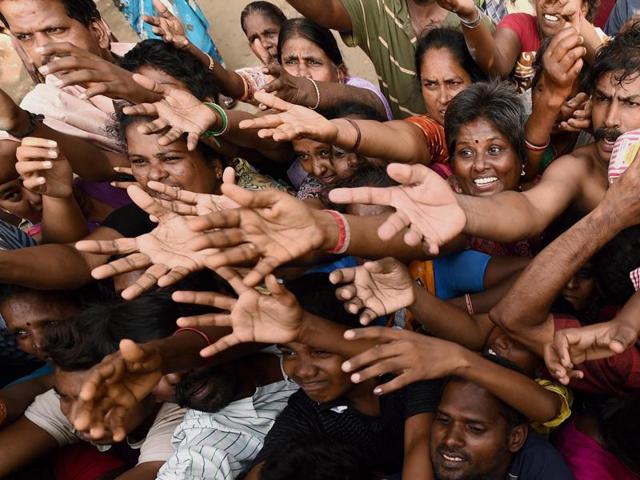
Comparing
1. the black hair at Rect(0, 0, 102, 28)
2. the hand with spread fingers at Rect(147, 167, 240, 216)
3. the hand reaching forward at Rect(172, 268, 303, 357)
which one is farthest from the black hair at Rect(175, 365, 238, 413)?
the black hair at Rect(0, 0, 102, 28)

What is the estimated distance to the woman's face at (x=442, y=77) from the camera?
2.73 meters

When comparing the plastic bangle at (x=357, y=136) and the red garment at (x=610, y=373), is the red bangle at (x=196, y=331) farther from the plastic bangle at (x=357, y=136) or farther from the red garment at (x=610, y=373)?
the red garment at (x=610, y=373)

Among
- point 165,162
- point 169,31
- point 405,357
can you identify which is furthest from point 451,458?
point 169,31

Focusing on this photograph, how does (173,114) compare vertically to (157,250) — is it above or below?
above

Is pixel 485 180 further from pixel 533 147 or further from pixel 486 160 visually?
pixel 533 147

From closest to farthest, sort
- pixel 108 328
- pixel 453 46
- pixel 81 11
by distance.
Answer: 1. pixel 108 328
2. pixel 453 46
3. pixel 81 11

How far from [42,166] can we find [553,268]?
1.72 metres

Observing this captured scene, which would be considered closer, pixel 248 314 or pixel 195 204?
pixel 248 314

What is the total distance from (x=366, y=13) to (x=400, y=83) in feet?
1.19

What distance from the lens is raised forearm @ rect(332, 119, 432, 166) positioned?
7.21ft

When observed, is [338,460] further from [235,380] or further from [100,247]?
[100,247]

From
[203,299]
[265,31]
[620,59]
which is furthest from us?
[265,31]

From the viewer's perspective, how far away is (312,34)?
120 inches

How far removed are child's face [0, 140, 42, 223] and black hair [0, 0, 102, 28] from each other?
0.69 meters
